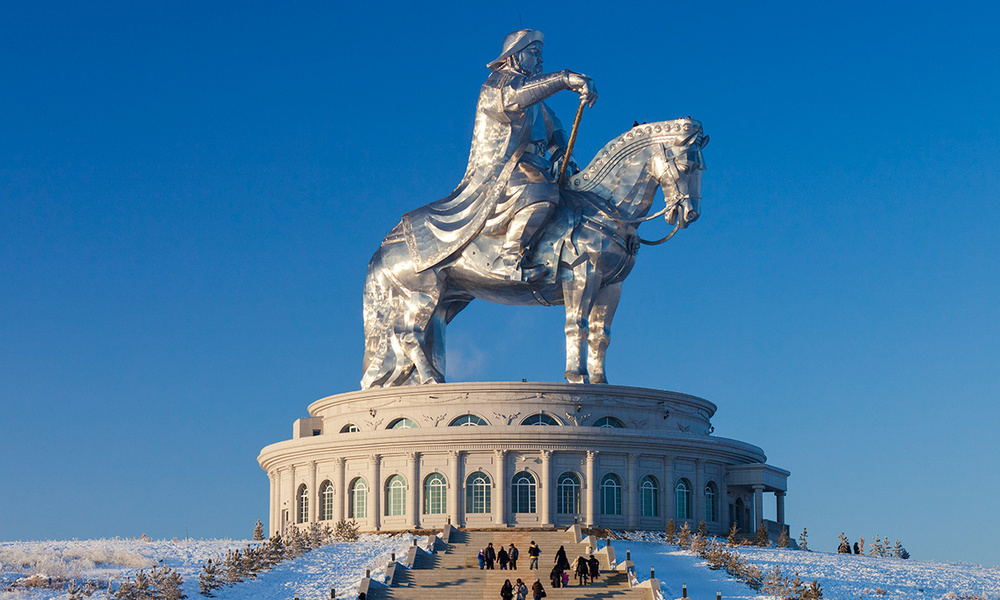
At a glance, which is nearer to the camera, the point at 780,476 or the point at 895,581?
Result: the point at 895,581

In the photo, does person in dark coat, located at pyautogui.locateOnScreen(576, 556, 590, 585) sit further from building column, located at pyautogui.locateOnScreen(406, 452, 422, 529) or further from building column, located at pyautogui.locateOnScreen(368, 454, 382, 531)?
building column, located at pyautogui.locateOnScreen(368, 454, 382, 531)

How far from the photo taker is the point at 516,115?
5091 cm

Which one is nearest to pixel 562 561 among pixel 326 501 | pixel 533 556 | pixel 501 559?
pixel 501 559

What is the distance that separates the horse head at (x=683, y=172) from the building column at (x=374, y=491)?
1328 centimetres

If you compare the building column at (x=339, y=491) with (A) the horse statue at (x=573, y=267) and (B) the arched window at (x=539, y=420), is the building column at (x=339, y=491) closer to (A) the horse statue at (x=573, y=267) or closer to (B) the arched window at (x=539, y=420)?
(A) the horse statue at (x=573, y=267)

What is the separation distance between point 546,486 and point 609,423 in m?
3.90

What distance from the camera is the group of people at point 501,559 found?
126ft

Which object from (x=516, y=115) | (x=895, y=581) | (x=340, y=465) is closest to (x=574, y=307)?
(x=516, y=115)

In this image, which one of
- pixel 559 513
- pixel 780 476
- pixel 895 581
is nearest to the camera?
pixel 895 581

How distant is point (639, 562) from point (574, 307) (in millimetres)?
11471

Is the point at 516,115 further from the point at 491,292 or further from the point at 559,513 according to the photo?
the point at 559,513

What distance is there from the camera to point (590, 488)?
49.6m

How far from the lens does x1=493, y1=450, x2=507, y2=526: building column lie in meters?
49.2

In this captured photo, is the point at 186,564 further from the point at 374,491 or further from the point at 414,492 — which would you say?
the point at 374,491
